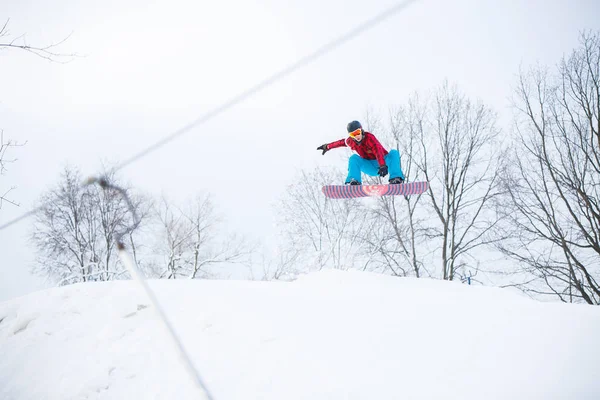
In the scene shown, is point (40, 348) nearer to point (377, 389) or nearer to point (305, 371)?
point (305, 371)

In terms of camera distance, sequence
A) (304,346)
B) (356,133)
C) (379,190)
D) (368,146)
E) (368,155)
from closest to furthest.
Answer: (304,346), (356,133), (368,146), (368,155), (379,190)

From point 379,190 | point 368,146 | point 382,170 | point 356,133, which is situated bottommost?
point 379,190

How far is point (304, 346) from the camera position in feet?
8.51

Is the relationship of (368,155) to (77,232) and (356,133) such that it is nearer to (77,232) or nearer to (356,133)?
(356,133)

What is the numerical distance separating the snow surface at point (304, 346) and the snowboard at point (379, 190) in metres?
2.58

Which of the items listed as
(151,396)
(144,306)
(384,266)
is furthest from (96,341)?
(384,266)

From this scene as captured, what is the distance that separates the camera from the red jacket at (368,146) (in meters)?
5.28

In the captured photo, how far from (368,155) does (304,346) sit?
418 centimetres

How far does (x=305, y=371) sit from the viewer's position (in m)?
2.28

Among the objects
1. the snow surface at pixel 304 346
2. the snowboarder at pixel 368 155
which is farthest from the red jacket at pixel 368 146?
the snow surface at pixel 304 346

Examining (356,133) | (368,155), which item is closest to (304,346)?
(356,133)

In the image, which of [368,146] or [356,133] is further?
[368,146]

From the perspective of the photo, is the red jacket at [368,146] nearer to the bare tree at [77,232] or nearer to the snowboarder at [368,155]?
the snowboarder at [368,155]

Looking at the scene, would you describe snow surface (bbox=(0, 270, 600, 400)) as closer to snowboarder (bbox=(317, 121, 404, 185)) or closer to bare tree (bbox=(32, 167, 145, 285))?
snowboarder (bbox=(317, 121, 404, 185))
